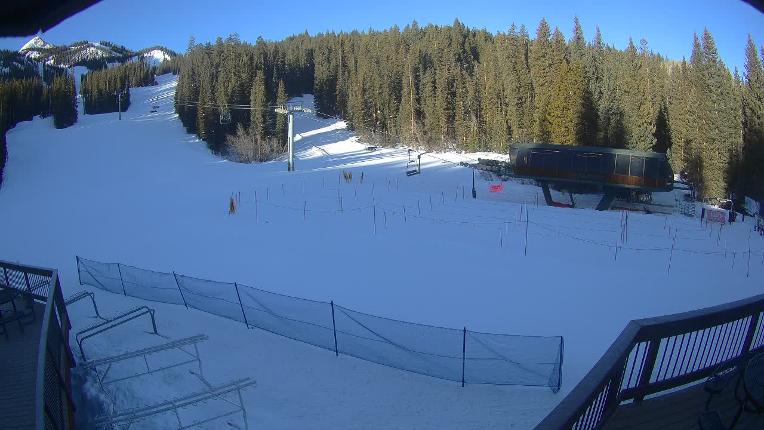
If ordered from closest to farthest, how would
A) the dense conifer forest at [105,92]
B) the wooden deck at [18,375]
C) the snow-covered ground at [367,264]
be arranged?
the wooden deck at [18,375]
the snow-covered ground at [367,264]
the dense conifer forest at [105,92]

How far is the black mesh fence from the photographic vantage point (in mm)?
8688

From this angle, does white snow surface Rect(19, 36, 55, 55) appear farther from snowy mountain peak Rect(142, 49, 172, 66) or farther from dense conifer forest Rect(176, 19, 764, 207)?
snowy mountain peak Rect(142, 49, 172, 66)

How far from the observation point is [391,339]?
31.8 feet

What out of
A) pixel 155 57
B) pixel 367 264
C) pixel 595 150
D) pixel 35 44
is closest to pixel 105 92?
pixel 595 150

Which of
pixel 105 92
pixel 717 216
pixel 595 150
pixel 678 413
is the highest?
pixel 105 92

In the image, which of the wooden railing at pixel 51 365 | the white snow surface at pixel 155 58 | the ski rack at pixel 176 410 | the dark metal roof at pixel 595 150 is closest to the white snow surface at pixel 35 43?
the wooden railing at pixel 51 365

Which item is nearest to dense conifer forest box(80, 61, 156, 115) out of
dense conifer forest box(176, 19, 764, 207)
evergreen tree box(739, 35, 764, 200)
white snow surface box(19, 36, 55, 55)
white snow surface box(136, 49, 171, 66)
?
dense conifer forest box(176, 19, 764, 207)

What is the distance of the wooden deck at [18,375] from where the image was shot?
24.3ft

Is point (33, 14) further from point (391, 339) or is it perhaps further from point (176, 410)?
point (391, 339)

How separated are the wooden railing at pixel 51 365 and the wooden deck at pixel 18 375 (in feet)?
1.54

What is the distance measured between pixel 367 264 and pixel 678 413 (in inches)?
561

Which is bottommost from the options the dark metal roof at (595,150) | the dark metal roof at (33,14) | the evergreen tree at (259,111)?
the dark metal roof at (595,150)

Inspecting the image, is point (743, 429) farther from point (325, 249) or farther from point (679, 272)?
point (325, 249)

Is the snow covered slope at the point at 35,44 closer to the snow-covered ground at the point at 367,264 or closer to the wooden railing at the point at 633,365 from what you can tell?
the wooden railing at the point at 633,365
